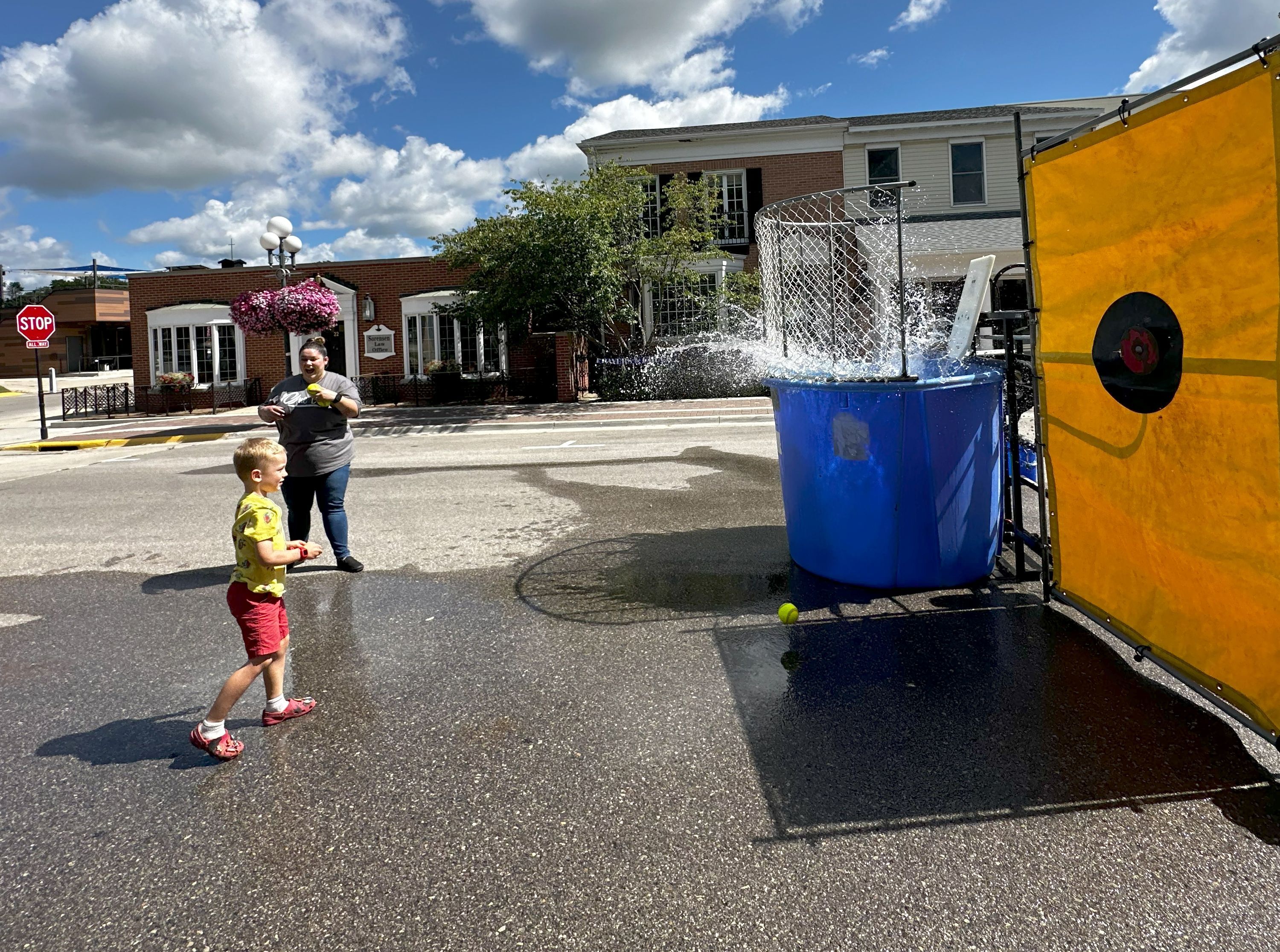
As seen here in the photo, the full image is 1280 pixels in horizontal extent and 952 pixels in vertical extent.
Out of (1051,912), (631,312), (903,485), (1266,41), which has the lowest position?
(1051,912)

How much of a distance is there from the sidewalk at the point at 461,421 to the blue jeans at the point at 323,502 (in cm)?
985

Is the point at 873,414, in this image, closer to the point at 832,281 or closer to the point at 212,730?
the point at 832,281

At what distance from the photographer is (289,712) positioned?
3795 mm

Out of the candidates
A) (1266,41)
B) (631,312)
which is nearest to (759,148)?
(631,312)

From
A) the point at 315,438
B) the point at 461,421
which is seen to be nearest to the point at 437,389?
the point at 461,421

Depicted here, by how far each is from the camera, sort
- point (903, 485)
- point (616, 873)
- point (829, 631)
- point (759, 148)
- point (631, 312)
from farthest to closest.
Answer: point (759, 148), point (631, 312), point (903, 485), point (829, 631), point (616, 873)

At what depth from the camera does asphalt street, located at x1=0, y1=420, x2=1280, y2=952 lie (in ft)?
7.94

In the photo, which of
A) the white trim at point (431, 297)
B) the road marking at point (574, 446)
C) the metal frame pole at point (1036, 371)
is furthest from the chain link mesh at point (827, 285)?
the white trim at point (431, 297)

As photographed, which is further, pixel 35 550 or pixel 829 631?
pixel 35 550

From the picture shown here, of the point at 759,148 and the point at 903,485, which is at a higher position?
the point at 759,148

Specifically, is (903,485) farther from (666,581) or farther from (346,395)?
(346,395)

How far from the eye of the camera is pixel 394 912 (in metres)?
2.46

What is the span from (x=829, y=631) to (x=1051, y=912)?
2.27 m

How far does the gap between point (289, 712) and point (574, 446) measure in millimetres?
9902
